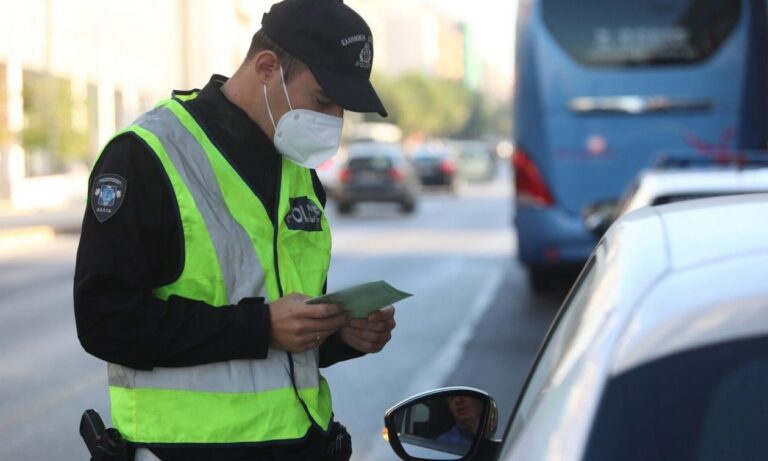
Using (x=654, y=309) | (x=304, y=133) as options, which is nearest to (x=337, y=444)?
(x=304, y=133)

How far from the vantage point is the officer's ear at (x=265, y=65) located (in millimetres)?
3053

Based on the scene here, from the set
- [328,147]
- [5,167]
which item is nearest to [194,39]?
[5,167]

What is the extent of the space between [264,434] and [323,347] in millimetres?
412

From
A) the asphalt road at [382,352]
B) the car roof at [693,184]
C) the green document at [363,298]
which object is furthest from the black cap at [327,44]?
the asphalt road at [382,352]

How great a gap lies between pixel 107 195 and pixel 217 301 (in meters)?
0.30

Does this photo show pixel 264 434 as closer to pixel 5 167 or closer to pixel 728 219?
pixel 728 219

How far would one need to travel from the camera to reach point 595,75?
1366 centimetres

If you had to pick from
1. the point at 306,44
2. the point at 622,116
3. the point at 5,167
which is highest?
the point at 306,44

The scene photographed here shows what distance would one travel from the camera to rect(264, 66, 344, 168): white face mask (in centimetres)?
304

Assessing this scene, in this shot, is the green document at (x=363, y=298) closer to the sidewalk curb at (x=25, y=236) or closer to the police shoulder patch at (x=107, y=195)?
the police shoulder patch at (x=107, y=195)

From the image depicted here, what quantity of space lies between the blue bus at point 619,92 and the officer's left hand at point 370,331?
10319 millimetres

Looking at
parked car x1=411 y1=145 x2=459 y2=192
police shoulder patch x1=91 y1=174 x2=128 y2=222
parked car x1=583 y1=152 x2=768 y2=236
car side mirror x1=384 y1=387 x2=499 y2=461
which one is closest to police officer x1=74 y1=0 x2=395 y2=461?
police shoulder patch x1=91 y1=174 x2=128 y2=222

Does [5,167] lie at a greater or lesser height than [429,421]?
lesser

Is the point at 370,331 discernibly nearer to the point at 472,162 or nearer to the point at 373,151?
the point at 373,151
